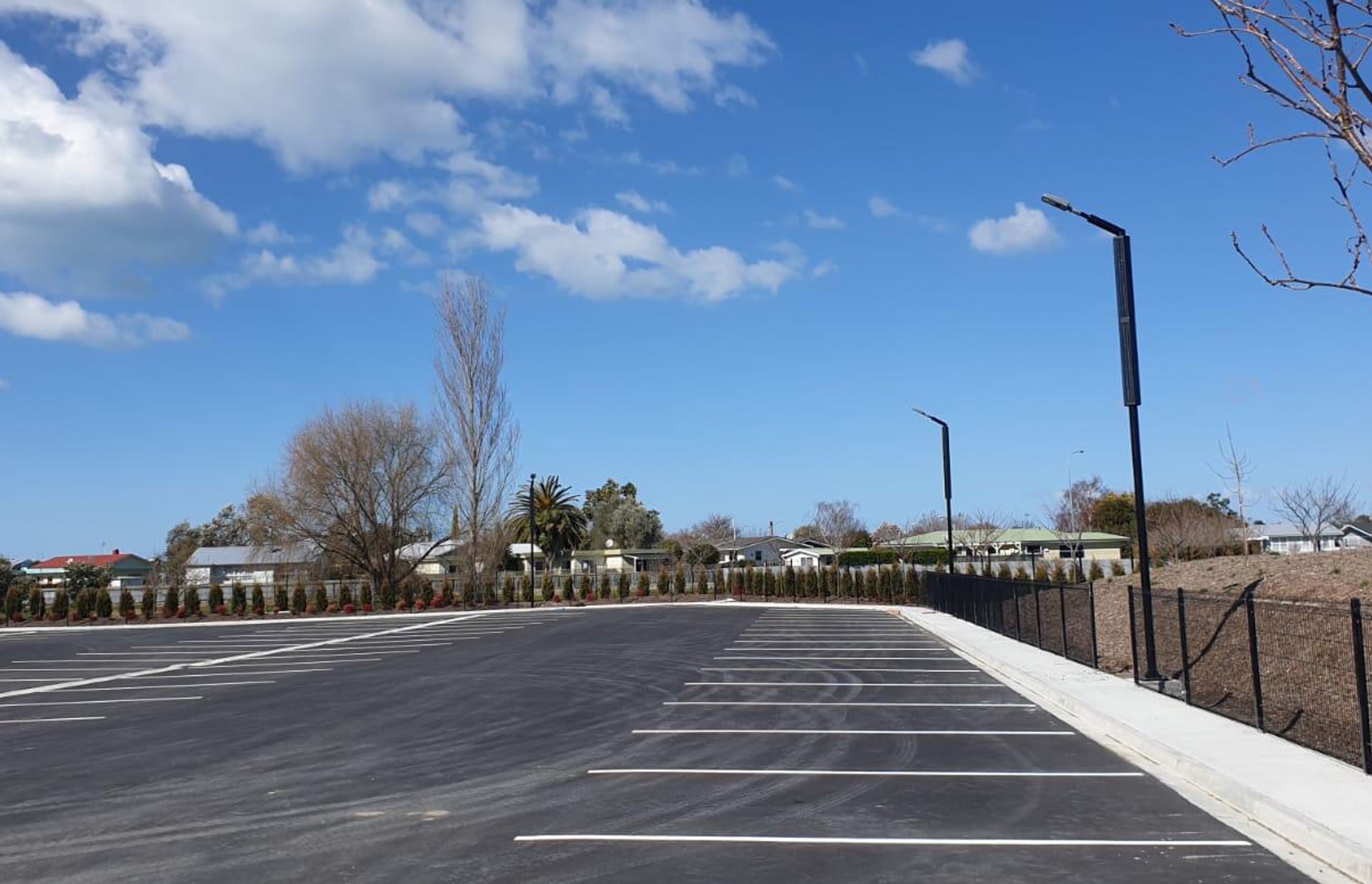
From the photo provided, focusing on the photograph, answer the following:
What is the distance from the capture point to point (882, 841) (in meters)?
8.00

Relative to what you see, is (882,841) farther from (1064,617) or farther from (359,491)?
(359,491)

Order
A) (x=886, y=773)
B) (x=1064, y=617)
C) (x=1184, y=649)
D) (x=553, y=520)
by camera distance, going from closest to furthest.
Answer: (x=886, y=773), (x=1184, y=649), (x=1064, y=617), (x=553, y=520)

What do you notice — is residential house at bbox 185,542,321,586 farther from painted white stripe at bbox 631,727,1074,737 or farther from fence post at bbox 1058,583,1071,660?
painted white stripe at bbox 631,727,1074,737

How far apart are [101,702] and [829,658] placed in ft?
42.9

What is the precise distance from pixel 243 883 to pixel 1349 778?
864 centimetres

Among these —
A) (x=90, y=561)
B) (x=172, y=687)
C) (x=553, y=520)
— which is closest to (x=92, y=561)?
(x=90, y=561)

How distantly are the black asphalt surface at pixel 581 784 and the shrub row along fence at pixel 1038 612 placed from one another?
202 centimetres

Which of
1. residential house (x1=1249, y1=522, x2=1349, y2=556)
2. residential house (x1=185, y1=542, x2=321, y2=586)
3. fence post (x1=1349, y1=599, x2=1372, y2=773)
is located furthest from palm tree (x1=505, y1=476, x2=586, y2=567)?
fence post (x1=1349, y1=599, x2=1372, y2=773)

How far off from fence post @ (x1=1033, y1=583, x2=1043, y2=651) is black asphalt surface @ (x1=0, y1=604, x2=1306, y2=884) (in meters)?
2.53

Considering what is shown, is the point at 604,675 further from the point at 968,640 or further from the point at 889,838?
the point at 889,838

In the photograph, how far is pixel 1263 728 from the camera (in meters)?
11.8

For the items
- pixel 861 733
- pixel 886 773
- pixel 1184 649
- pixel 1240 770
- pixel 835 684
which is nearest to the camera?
pixel 1240 770

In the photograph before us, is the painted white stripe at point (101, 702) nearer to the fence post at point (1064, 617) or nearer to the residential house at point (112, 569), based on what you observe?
the fence post at point (1064, 617)

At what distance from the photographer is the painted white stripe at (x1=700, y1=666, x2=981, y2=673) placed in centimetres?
1955
